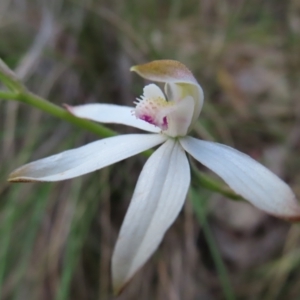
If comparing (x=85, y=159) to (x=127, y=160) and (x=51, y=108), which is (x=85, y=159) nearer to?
(x=51, y=108)

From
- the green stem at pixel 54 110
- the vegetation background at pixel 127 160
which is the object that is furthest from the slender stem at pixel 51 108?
the vegetation background at pixel 127 160

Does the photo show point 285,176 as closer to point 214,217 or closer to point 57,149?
point 214,217

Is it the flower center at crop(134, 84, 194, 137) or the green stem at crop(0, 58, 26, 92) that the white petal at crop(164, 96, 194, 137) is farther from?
the green stem at crop(0, 58, 26, 92)

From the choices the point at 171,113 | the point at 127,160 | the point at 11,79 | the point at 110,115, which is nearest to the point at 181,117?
the point at 171,113

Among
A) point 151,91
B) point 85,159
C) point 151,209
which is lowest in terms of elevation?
point 151,209

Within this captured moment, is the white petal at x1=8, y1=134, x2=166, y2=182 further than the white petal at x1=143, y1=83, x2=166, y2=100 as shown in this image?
No

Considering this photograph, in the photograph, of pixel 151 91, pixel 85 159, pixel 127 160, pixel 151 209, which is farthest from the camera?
pixel 127 160

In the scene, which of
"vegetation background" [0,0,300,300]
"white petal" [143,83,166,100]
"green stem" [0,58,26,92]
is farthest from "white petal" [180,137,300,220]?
"vegetation background" [0,0,300,300]
